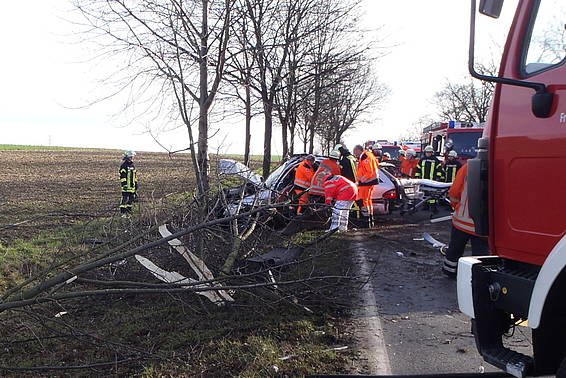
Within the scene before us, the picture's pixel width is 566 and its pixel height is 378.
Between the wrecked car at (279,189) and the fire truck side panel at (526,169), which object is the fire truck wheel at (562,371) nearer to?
the fire truck side panel at (526,169)

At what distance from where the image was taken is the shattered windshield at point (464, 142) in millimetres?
16859

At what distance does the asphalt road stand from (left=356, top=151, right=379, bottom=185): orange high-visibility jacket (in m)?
2.32

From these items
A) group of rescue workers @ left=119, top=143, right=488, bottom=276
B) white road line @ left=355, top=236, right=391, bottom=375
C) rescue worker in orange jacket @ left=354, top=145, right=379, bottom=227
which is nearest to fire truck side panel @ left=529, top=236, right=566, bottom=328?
white road line @ left=355, top=236, right=391, bottom=375

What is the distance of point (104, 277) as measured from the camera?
558 cm

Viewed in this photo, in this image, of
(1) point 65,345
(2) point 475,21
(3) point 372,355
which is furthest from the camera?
(1) point 65,345

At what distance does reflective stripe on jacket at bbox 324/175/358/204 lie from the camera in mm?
9031

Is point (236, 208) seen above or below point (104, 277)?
above

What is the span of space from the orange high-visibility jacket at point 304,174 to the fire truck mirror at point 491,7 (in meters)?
7.13

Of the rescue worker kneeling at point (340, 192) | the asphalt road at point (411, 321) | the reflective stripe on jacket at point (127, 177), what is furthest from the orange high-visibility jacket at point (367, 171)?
the reflective stripe on jacket at point (127, 177)

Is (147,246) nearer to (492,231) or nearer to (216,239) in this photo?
(216,239)

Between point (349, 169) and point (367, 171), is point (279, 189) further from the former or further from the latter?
point (367, 171)

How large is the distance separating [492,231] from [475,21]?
122 cm

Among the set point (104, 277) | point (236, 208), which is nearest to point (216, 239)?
point (236, 208)

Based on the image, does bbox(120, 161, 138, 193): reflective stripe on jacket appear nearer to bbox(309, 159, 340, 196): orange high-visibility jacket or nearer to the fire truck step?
bbox(309, 159, 340, 196): orange high-visibility jacket
